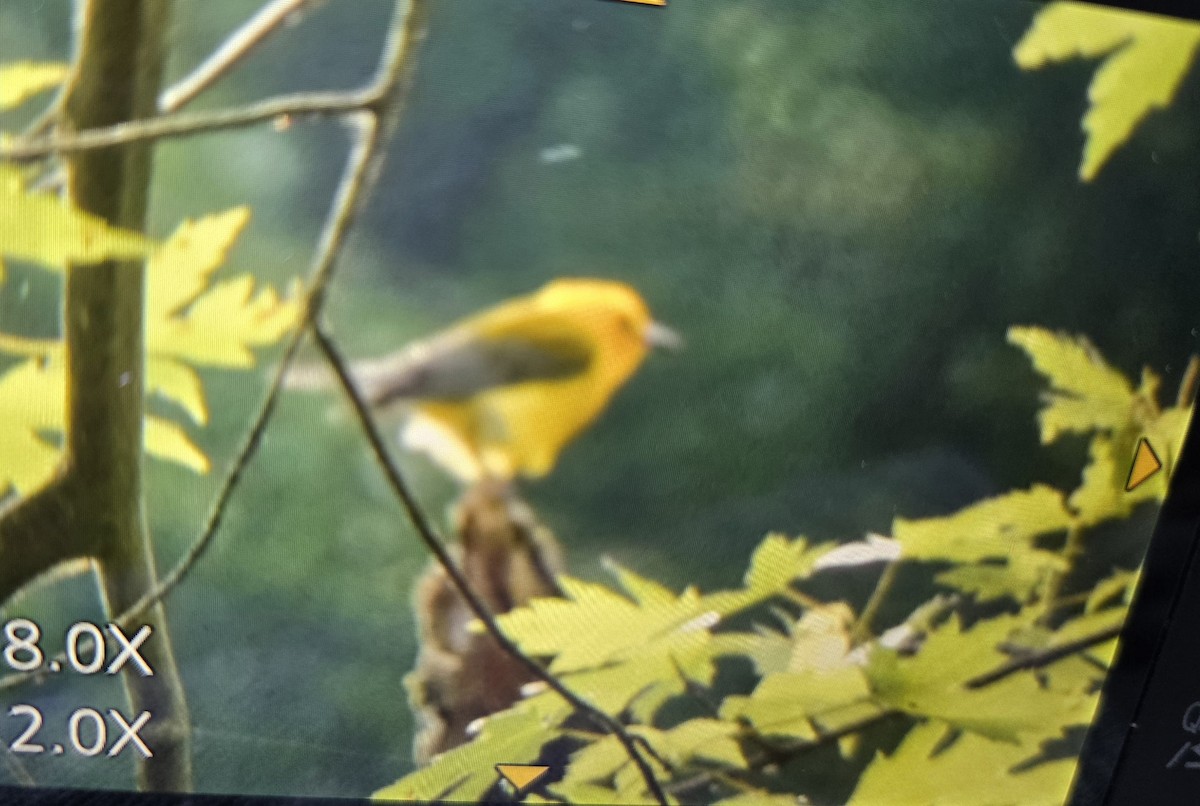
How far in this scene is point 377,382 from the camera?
0.63m

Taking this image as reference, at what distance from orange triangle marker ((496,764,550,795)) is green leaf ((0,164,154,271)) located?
0.41 m

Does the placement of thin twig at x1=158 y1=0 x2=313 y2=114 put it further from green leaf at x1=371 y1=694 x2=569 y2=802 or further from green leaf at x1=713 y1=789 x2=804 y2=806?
green leaf at x1=713 y1=789 x2=804 y2=806

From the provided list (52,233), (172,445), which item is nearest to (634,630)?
(172,445)

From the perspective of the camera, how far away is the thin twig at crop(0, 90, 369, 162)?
59 cm

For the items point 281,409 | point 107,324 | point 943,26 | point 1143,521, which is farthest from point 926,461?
point 107,324

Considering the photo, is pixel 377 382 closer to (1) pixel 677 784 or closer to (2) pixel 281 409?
(2) pixel 281 409

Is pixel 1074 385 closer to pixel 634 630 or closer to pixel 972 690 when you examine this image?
pixel 972 690

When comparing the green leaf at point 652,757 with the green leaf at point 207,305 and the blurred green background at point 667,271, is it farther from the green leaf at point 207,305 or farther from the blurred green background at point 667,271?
the green leaf at point 207,305

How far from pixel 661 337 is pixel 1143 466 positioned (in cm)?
35

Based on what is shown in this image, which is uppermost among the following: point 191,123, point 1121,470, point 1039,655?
point 191,123

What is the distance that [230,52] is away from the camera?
578 mm

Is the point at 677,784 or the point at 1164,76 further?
the point at 677,784

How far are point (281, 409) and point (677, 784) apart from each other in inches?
15.0

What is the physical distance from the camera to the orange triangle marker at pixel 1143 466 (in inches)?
27.8
